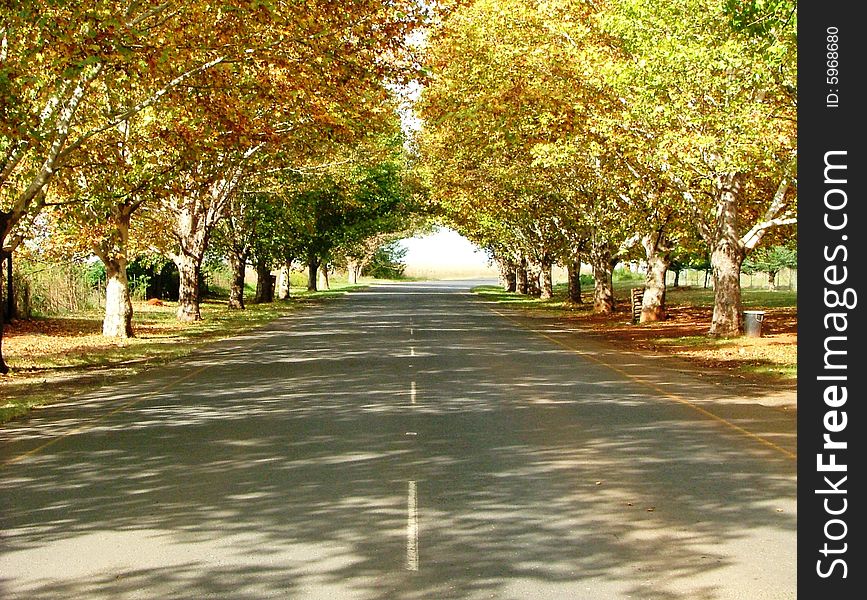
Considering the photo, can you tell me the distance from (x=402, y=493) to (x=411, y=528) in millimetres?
1216

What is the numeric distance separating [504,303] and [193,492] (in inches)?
1890

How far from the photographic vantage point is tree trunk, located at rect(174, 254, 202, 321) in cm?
3800

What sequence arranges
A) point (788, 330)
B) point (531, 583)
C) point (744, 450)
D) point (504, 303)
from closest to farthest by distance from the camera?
1. point (531, 583)
2. point (744, 450)
3. point (788, 330)
4. point (504, 303)

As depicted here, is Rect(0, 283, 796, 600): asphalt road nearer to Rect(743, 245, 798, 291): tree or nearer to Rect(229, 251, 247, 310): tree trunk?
Rect(229, 251, 247, 310): tree trunk

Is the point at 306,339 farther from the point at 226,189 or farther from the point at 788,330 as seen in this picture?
the point at 788,330

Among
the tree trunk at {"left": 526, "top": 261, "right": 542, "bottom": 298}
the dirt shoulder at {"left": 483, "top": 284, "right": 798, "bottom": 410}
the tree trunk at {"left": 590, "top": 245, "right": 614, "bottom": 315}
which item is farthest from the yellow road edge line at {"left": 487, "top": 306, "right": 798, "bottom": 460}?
the tree trunk at {"left": 526, "top": 261, "right": 542, "bottom": 298}

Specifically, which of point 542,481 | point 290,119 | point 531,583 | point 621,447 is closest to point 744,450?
point 621,447

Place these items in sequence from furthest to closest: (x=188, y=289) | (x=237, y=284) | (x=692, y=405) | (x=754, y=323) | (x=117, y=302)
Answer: (x=237, y=284) → (x=188, y=289) → (x=117, y=302) → (x=754, y=323) → (x=692, y=405)

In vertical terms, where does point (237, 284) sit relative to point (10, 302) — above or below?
above

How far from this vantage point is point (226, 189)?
3856 centimetres

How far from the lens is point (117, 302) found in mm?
29328

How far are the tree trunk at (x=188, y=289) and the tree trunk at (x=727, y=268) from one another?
18627 millimetres

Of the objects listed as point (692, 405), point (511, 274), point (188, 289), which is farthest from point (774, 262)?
point (692, 405)

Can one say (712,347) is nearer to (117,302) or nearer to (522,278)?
(117,302)
